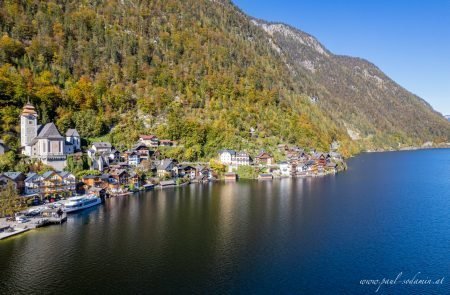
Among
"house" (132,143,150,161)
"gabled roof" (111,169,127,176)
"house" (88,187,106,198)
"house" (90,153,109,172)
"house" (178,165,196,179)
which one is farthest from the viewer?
"house" (132,143,150,161)

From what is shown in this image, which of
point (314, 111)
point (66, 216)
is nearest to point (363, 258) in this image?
point (66, 216)

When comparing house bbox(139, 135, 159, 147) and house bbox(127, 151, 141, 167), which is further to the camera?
house bbox(139, 135, 159, 147)

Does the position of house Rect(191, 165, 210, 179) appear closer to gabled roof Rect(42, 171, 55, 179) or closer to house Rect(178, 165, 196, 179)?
house Rect(178, 165, 196, 179)

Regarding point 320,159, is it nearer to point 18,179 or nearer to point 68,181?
point 68,181

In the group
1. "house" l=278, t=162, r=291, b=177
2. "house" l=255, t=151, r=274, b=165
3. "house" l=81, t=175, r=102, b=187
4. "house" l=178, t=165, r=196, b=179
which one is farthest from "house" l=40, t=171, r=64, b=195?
"house" l=278, t=162, r=291, b=177

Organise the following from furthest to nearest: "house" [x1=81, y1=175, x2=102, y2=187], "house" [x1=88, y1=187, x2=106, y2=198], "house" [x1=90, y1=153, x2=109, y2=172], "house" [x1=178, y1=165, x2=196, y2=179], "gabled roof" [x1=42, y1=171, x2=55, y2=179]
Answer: "house" [x1=178, y1=165, x2=196, y2=179], "house" [x1=90, y1=153, x2=109, y2=172], "house" [x1=81, y1=175, x2=102, y2=187], "house" [x1=88, y1=187, x2=106, y2=198], "gabled roof" [x1=42, y1=171, x2=55, y2=179]

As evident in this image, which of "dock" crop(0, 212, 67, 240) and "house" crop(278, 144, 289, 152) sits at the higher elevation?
"house" crop(278, 144, 289, 152)
